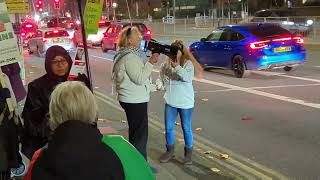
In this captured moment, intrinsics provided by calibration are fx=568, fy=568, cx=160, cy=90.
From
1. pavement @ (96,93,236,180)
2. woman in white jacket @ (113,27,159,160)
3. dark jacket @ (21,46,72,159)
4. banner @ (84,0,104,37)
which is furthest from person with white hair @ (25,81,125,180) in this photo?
pavement @ (96,93,236,180)

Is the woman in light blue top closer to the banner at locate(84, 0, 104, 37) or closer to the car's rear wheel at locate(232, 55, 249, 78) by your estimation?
the banner at locate(84, 0, 104, 37)

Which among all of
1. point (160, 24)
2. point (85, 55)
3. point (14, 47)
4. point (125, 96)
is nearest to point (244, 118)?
point (125, 96)

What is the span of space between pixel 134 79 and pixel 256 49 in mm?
10548

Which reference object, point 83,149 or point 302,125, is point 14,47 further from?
point 302,125

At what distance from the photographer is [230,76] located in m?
16.5

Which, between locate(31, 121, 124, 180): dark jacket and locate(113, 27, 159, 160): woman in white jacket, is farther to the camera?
locate(113, 27, 159, 160): woman in white jacket

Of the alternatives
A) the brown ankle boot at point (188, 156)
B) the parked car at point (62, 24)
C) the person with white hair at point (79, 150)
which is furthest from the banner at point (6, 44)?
the parked car at point (62, 24)

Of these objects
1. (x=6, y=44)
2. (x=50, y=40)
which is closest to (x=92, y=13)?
(x=6, y=44)

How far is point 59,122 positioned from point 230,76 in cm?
1405

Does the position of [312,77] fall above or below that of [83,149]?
below

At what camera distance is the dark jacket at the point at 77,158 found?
2537 millimetres

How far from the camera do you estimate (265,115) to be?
10.3 meters

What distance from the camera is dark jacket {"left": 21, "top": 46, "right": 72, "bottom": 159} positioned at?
4.44 meters

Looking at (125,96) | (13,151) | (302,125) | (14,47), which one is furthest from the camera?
(302,125)
